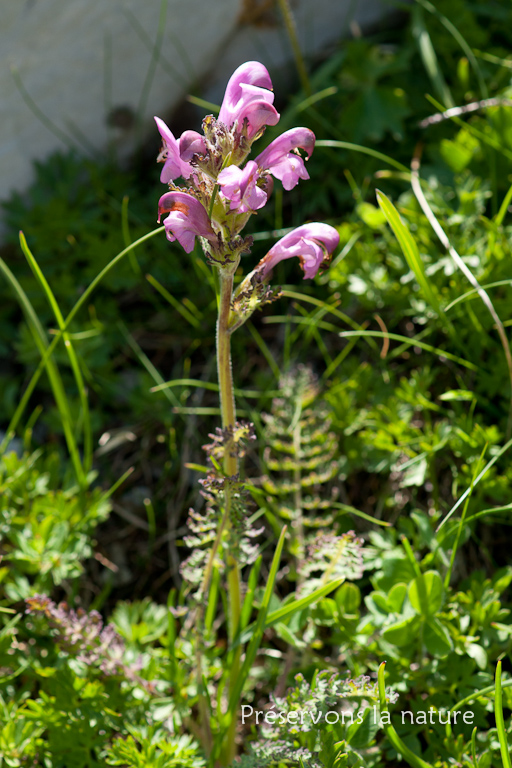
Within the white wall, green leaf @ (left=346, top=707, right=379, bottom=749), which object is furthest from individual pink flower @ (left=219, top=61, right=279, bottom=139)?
the white wall

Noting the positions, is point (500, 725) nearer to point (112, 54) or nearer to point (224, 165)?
point (224, 165)

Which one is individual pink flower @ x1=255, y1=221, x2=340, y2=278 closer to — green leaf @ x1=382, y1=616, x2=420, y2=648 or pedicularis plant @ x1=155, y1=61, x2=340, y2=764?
pedicularis plant @ x1=155, y1=61, x2=340, y2=764

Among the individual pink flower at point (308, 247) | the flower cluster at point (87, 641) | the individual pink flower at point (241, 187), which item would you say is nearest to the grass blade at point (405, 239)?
the individual pink flower at point (308, 247)

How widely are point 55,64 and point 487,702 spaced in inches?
135

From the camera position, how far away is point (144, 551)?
281 cm

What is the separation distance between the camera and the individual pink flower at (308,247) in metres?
1.62

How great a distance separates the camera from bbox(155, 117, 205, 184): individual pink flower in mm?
1468

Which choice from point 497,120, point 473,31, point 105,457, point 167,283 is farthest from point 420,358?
point 473,31

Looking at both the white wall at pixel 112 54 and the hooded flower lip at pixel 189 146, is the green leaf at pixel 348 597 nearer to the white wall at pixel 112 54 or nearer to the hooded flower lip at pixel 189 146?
the hooded flower lip at pixel 189 146

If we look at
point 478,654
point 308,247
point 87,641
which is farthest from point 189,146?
point 478,654

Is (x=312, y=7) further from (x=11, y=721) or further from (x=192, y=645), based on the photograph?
(x=11, y=721)

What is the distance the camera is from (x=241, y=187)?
1.36 metres

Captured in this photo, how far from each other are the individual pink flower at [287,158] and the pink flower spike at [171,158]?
179 mm

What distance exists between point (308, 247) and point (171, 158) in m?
0.39
